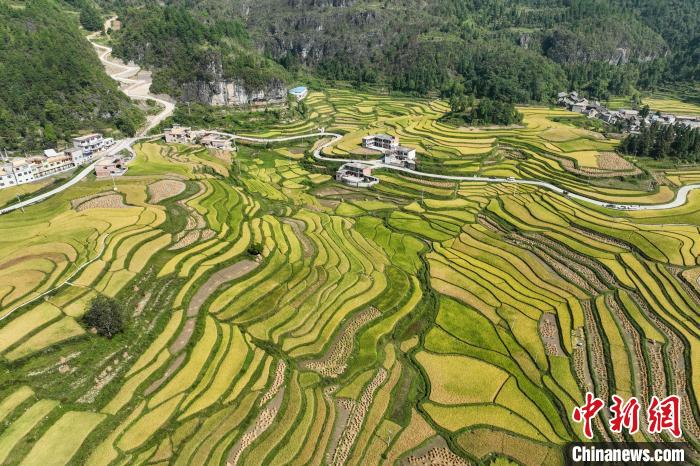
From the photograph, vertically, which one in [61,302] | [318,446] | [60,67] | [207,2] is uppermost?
[207,2]

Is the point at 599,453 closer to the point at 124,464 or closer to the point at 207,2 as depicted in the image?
the point at 124,464

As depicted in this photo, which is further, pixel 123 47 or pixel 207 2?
pixel 207 2

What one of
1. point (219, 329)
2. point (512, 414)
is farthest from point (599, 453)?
point (219, 329)

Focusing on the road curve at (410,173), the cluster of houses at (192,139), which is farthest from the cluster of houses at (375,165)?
the cluster of houses at (192,139)

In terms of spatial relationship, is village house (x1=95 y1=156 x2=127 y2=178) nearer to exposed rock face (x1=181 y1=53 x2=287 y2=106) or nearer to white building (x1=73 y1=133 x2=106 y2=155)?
white building (x1=73 y1=133 x2=106 y2=155)

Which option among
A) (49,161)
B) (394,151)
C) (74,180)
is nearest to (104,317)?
(74,180)
